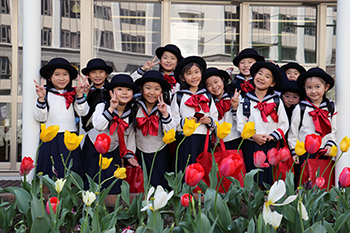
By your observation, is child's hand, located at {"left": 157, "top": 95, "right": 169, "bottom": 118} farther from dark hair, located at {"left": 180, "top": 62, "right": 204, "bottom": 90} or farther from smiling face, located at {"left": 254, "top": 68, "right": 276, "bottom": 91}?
smiling face, located at {"left": 254, "top": 68, "right": 276, "bottom": 91}

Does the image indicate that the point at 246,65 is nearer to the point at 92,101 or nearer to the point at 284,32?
the point at 92,101

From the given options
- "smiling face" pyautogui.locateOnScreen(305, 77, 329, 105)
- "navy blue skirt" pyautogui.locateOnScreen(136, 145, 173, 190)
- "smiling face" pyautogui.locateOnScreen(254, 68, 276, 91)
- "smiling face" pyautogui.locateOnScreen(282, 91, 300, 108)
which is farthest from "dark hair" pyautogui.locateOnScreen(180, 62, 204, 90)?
"smiling face" pyautogui.locateOnScreen(305, 77, 329, 105)

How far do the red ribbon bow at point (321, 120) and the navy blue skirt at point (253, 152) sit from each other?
1.39ft

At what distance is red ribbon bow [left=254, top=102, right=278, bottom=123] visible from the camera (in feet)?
11.0

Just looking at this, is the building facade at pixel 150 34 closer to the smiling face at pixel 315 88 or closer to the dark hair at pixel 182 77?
the dark hair at pixel 182 77

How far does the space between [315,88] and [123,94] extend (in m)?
1.80

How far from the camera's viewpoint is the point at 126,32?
18.2 ft

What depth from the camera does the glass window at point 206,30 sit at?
561 centimetres

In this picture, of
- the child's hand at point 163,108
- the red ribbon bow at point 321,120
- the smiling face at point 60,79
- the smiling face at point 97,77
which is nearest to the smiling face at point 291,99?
the red ribbon bow at point 321,120

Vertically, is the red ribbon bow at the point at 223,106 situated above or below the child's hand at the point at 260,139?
above

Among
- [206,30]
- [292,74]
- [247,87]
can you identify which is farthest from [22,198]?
[206,30]

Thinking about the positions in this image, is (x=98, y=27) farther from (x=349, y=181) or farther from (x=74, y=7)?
(x=349, y=181)

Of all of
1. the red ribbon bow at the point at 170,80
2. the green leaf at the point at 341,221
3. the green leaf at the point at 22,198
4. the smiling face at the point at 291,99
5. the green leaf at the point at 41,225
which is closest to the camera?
the green leaf at the point at 41,225

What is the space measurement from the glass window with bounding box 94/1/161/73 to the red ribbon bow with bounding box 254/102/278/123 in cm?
269
